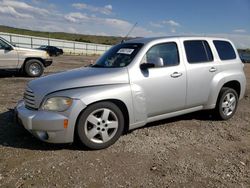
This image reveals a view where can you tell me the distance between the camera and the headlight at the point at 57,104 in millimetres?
4133

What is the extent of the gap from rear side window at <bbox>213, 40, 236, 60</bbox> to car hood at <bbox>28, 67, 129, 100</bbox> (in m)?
2.36

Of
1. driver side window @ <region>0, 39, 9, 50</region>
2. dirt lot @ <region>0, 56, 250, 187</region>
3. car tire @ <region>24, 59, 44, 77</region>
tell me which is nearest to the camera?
dirt lot @ <region>0, 56, 250, 187</region>

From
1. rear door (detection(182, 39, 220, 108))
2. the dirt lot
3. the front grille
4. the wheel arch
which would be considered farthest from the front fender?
the wheel arch

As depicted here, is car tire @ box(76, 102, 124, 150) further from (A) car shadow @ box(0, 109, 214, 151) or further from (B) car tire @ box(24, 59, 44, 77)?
(B) car tire @ box(24, 59, 44, 77)

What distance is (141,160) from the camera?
13.4ft

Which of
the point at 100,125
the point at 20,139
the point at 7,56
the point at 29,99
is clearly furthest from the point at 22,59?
the point at 100,125

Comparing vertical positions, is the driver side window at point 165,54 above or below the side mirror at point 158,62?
above

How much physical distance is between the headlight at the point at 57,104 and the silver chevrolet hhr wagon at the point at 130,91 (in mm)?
14

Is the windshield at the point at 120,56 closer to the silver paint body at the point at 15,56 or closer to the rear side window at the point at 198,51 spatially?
the rear side window at the point at 198,51

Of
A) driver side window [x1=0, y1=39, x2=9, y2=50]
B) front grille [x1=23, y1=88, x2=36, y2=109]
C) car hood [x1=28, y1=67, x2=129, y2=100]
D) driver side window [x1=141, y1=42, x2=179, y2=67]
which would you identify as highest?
driver side window [x1=0, y1=39, x2=9, y2=50]

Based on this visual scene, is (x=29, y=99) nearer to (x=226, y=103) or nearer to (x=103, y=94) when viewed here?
(x=103, y=94)

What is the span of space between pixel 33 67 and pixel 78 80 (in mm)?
8896

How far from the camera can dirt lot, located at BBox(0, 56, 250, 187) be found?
350 cm

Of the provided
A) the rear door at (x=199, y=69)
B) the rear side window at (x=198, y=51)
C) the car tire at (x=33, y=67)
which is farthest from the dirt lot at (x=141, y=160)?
the car tire at (x=33, y=67)
